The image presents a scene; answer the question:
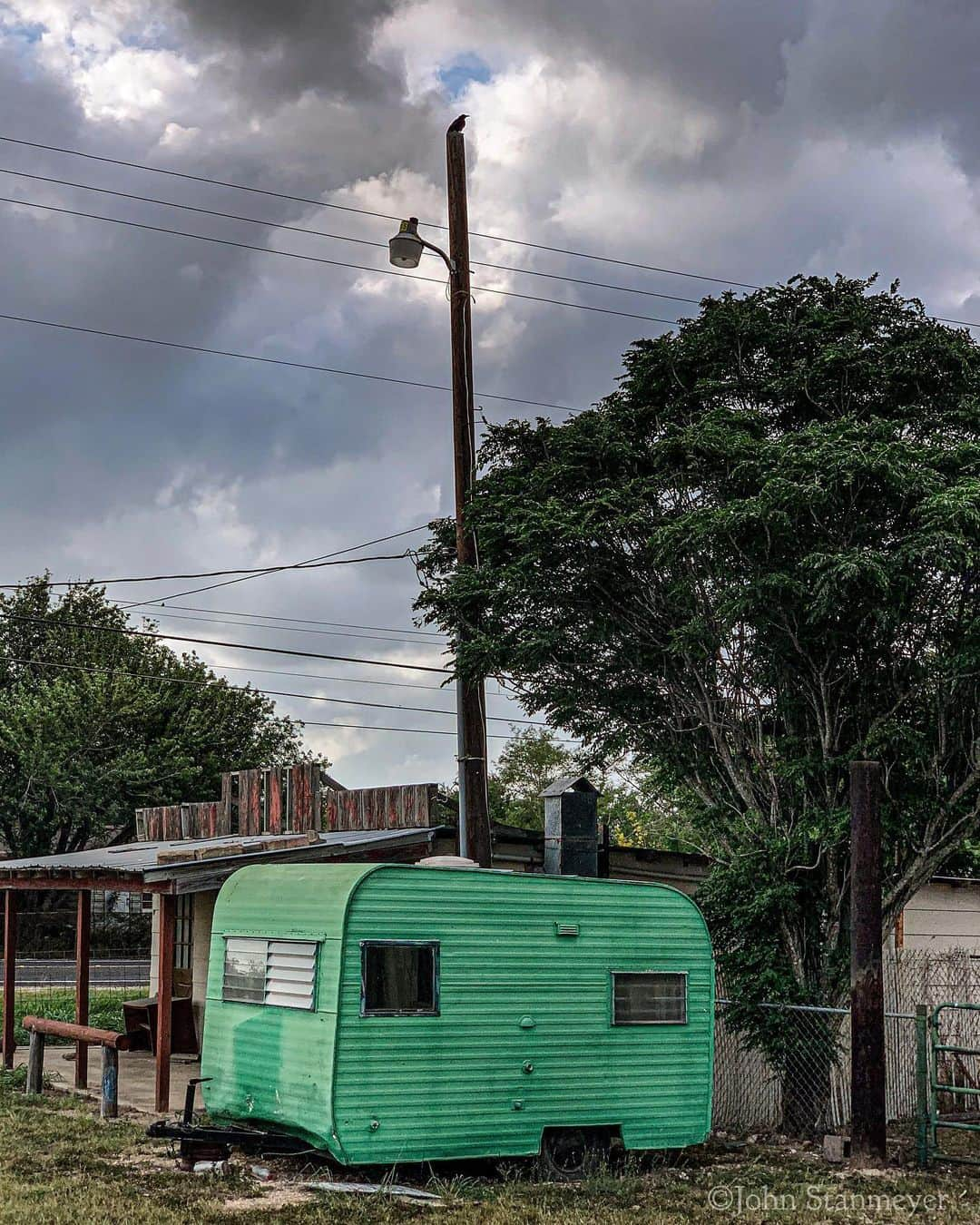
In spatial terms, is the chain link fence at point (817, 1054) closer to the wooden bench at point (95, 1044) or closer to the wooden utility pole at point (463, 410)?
the wooden utility pole at point (463, 410)

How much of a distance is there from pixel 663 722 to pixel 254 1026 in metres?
7.88

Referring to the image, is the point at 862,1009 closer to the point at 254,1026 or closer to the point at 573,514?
the point at 254,1026

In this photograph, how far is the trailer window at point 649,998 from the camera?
11789mm

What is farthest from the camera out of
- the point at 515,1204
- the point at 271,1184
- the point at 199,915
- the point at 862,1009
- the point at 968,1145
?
the point at 199,915

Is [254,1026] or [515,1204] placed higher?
[254,1026]

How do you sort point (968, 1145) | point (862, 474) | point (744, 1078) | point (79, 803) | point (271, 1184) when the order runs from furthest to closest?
point (79, 803) → point (744, 1078) → point (968, 1145) → point (862, 474) → point (271, 1184)

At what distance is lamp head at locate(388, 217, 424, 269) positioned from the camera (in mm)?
15945

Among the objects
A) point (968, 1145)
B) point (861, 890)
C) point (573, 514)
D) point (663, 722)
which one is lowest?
point (968, 1145)

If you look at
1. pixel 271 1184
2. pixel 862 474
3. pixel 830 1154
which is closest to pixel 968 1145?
pixel 830 1154

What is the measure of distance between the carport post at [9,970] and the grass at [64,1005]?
3288 millimetres

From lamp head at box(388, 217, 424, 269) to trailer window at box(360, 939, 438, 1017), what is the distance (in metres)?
8.63

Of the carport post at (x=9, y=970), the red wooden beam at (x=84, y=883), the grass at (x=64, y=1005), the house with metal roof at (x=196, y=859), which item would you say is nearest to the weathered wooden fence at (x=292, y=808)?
the house with metal roof at (x=196, y=859)

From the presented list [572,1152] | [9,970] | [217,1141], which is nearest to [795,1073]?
[572,1152]

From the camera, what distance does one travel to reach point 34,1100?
48.4ft
